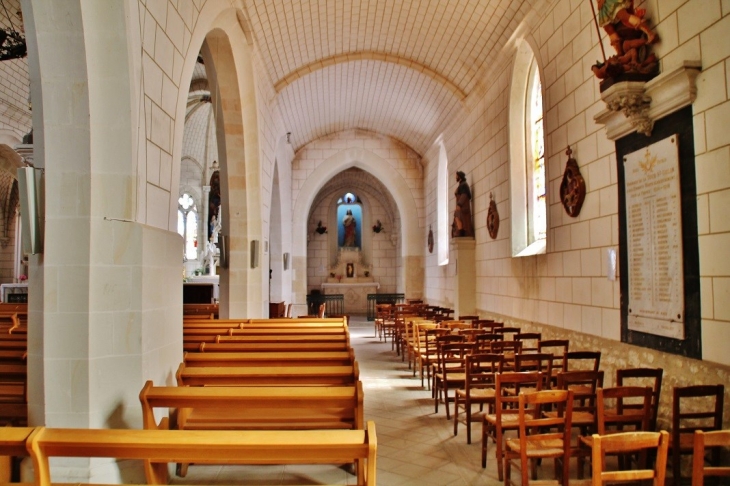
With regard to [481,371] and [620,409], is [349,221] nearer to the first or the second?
[481,371]

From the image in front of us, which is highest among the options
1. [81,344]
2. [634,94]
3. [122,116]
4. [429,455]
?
[634,94]

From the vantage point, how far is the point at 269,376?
3.59 meters

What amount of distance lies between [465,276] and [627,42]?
21.7ft

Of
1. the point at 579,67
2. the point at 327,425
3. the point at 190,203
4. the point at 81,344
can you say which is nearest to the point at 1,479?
the point at 81,344

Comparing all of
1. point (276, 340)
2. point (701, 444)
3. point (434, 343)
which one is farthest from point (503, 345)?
point (701, 444)

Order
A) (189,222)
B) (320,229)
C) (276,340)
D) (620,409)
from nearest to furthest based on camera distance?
(620,409) → (276,340) → (189,222) → (320,229)

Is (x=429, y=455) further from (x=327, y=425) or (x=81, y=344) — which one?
(x=81, y=344)

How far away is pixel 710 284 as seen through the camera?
3.81m

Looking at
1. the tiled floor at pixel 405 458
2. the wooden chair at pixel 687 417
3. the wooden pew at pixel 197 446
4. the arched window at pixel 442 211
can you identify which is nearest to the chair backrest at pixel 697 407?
the wooden chair at pixel 687 417

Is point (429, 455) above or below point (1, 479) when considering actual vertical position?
below

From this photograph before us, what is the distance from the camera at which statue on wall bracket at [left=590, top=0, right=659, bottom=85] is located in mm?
4477

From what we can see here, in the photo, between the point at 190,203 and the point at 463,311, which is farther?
the point at 190,203

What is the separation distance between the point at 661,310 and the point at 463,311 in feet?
21.0

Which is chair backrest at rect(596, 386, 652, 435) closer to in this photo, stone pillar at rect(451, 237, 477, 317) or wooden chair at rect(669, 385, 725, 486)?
wooden chair at rect(669, 385, 725, 486)
